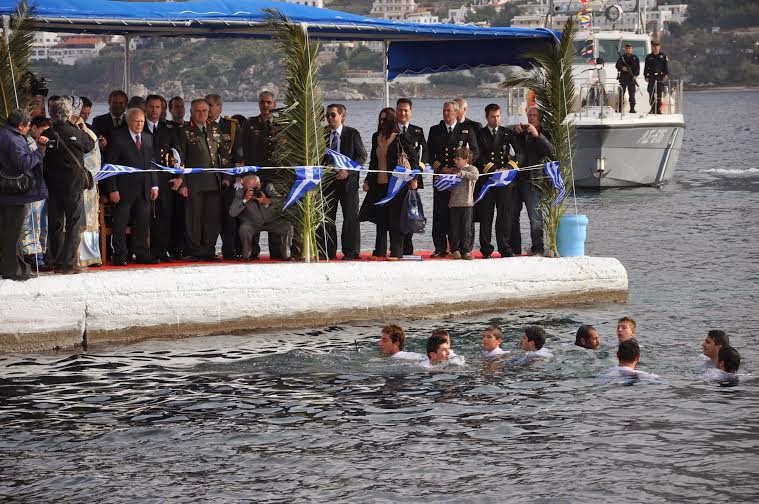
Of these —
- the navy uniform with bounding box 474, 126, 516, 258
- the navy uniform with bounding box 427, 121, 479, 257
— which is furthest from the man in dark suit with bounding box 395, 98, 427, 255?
the navy uniform with bounding box 474, 126, 516, 258

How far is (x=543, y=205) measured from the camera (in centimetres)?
1627

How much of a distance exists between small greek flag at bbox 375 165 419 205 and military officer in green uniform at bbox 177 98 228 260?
194 cm

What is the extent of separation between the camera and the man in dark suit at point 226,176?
1523 cm

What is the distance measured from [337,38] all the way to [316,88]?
227 centimetres

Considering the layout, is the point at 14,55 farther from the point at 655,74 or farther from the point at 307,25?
the point at 655,74

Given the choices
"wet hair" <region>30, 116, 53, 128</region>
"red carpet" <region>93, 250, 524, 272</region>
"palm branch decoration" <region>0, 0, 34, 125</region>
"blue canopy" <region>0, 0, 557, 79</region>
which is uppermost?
"blue canopy" <region>0, 0, 557, 79</region>

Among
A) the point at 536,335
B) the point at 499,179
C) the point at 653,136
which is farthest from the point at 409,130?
the point at 653,136

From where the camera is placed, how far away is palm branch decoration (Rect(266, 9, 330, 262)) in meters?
14.6

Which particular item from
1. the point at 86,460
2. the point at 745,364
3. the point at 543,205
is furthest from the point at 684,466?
the point at 543,205

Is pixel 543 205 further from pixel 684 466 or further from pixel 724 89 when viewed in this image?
pixel 724 89

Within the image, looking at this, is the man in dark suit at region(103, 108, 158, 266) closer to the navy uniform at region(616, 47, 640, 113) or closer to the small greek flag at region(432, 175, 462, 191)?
the small greek flag at region(432, 175, 462, 191)

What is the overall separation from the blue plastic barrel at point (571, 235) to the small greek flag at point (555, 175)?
29cm

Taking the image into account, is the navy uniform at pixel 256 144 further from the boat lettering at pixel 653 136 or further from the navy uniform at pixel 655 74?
the boat lettering at pixel 653 136

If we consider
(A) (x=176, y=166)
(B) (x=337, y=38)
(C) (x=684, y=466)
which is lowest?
(C) (x=684, y=466)
